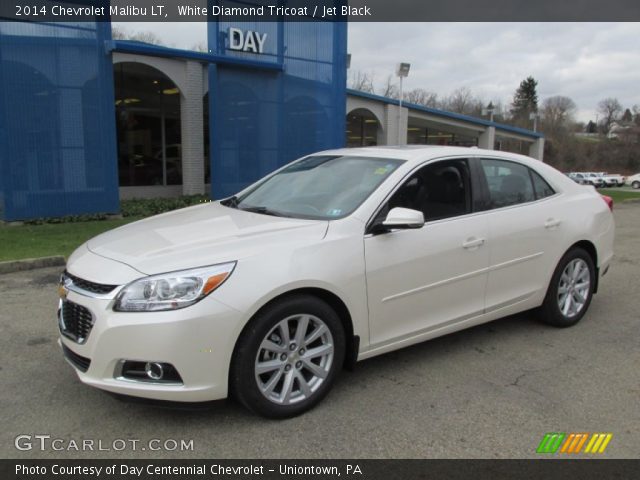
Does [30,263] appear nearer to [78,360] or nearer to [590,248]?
[78,360]

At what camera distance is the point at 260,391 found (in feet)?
10.4

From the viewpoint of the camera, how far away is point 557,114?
78.9 m

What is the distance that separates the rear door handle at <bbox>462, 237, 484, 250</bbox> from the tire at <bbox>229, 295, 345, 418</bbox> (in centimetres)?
123

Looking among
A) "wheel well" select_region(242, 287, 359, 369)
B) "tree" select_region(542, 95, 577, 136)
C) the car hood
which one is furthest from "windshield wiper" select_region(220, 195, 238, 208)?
"tree" select_region(542, 95, 577, 136)

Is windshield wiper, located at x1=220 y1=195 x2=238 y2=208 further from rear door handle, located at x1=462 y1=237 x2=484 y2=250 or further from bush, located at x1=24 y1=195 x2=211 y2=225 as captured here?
bush, located at x1=24 y1=195 x2=211 y2=225

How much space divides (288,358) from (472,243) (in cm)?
171

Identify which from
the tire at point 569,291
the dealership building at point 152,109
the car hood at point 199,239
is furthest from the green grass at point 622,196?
the car hood at point 199,239

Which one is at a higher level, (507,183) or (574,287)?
(507,183)

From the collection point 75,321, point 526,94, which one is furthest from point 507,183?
point 526,94

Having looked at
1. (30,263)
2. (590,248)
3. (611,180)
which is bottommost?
(611,180)

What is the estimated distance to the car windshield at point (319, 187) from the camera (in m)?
3.90

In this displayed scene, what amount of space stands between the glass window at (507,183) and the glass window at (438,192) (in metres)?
0.26

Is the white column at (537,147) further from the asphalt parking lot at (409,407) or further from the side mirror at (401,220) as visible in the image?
the side mirror at (401,220)

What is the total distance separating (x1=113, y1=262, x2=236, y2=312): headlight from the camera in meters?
2.96
